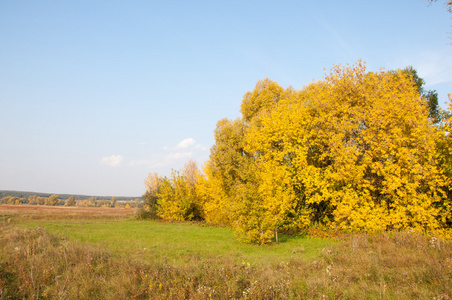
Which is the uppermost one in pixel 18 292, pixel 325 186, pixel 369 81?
pixel 369 81

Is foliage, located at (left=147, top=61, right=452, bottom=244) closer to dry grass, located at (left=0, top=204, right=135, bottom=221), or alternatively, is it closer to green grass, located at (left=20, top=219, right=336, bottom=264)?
green grass, located at (left=20, top=219, right=336, bottom=264)

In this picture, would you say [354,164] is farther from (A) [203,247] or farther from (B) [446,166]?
(A) [203,247]

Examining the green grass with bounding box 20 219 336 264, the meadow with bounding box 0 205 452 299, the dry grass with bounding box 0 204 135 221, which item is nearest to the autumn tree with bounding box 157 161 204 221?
the dry grass with bounding box 0 204 135 221

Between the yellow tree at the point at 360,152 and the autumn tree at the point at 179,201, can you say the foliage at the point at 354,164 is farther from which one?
the autumn tree at the point at 179,201

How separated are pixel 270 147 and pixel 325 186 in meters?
6.72

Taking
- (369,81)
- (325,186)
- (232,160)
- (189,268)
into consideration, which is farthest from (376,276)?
(232,160)

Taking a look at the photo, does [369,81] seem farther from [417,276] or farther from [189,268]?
[189,268]

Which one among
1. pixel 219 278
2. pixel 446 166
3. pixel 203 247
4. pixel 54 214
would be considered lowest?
pixel 54 214

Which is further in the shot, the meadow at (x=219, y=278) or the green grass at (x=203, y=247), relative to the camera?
the green grass at (x=203, y=247)

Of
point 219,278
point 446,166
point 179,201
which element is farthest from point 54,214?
point 446,166

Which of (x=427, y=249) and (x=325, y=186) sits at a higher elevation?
(x=325, y=186)

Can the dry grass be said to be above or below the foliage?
below

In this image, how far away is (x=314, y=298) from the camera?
6.70 metres

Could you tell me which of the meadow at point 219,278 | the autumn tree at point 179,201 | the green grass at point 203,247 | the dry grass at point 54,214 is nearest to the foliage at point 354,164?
the green grass at point 203,247
